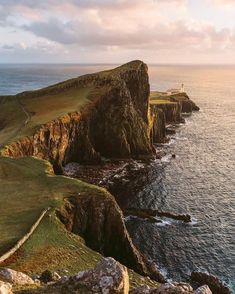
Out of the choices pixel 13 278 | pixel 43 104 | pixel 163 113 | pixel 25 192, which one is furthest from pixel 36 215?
pixel 163 113

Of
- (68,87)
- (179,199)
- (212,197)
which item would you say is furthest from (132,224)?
(68,87)

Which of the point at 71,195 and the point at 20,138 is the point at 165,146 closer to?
the point at 20,138

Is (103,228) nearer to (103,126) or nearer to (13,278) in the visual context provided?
(13,278)

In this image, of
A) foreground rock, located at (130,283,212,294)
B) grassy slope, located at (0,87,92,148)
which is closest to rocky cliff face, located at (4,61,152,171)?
grassy slope, located at (0,87,92,148)

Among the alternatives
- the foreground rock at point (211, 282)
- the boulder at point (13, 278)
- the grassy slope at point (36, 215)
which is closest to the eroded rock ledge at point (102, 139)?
the grassy slope at point (36, 215)

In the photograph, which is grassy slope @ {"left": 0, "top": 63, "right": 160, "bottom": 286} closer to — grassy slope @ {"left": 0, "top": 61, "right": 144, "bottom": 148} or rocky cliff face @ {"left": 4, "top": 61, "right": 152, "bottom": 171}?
grassy slope @ {"left": 0, "top": 61, "right": 144, "bottom": 148}

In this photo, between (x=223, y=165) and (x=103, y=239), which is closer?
(x=103, y=239)

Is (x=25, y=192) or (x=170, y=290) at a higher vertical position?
(x=170, y=290)
